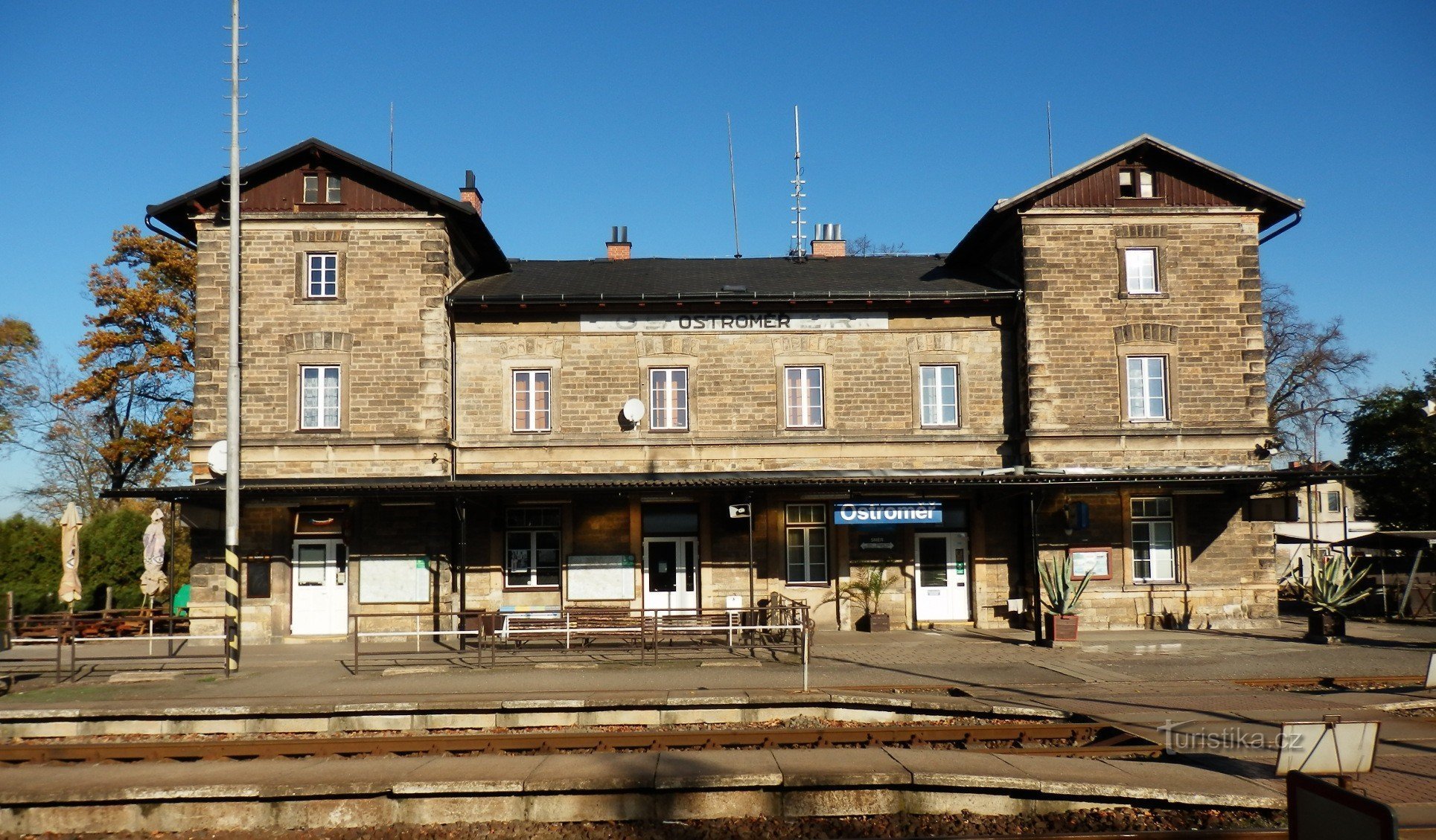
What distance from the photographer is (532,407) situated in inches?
814

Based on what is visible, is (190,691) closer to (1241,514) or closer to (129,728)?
(129,728)

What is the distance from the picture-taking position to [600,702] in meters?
11.8

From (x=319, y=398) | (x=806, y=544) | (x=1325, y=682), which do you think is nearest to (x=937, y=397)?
(x=806, y=544)

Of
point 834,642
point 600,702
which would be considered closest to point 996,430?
point 834,642

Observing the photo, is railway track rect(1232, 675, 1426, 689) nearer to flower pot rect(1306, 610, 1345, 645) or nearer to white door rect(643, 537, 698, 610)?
flower pot rect(1306, 610, 1345, 645)

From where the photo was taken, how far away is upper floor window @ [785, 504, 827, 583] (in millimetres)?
20453

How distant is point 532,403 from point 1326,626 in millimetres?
16486

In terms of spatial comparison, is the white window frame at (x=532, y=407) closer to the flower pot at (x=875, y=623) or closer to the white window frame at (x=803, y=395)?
the white window frame at (x=803, y=395)

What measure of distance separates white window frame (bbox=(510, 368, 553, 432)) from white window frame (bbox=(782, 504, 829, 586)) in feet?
18.5

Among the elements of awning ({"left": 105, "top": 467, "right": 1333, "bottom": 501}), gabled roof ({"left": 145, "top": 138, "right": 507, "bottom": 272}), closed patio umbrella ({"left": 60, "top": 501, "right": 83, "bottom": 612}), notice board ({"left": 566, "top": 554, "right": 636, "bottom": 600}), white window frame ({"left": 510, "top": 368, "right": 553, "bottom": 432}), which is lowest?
notice board ({"left": 566, "top": 554, "right": 636, "bottom": 600})

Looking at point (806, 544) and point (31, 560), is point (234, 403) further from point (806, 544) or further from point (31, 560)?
point (31, 560)

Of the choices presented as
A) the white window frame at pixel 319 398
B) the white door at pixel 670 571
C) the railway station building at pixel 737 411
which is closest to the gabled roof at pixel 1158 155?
the railway station building at pixel 737 411

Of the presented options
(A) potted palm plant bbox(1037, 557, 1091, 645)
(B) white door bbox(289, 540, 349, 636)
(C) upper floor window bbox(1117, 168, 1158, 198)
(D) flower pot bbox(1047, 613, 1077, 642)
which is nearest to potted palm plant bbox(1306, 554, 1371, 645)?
(A) potted palm plant bbox(1037, 557, 1091, 645)

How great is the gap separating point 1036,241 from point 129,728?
60.3 feet
